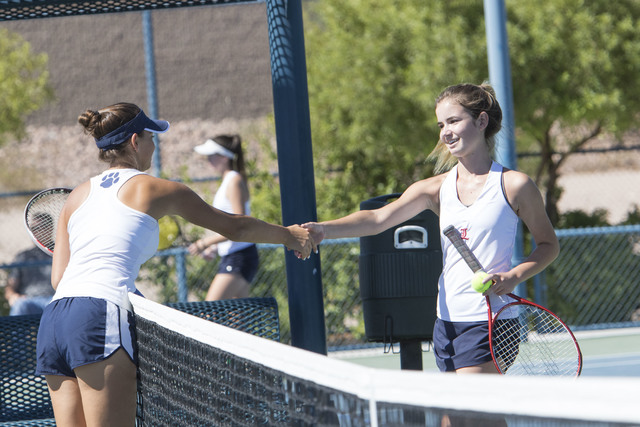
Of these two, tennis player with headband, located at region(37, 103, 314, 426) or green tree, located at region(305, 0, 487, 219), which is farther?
green tree, located at region(305, 0, 487, 219)

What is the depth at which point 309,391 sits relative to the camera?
2127 millimetres

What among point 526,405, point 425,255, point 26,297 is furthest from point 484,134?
point 26,297

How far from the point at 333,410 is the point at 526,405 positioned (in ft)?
1.75

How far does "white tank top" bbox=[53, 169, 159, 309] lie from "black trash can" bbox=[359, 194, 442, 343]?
4.46 ft

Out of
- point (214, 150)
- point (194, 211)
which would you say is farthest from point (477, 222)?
point (214, 150)

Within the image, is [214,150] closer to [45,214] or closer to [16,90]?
[45,214]

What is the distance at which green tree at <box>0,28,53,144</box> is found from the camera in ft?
44.9

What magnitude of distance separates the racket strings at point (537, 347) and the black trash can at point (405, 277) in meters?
0.45

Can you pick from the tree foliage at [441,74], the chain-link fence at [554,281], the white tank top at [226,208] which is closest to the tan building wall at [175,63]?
the tree foliage at [441,74]

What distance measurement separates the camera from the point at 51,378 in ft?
9.98

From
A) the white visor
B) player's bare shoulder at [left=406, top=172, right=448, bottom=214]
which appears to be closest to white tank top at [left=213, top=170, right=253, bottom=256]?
the white visor

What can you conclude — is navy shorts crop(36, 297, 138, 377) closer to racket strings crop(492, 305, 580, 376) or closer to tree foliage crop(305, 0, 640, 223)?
racket strings crop(492, 305, 580, 376)

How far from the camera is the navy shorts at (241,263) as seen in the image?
19.9 feet

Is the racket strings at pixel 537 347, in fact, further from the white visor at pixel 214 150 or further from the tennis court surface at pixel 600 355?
the tennis court surface at pixel 600 355
